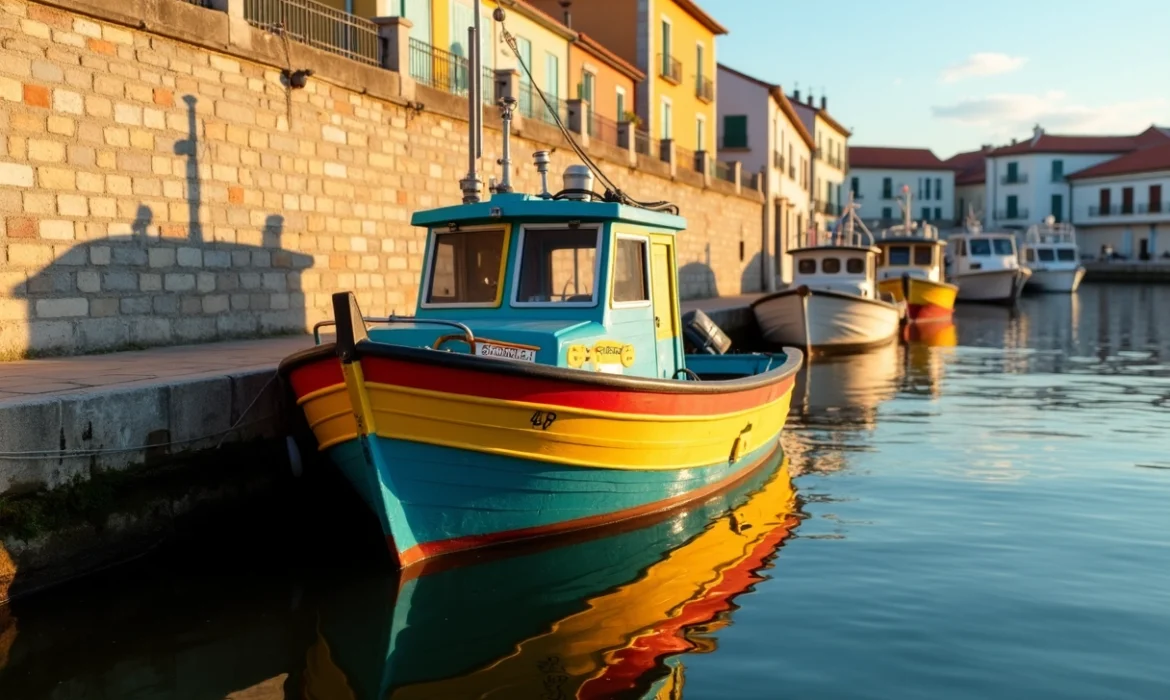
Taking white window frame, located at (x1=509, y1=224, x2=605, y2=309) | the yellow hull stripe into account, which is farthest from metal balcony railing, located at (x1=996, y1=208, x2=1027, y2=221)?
white window frame, located at (x1=509, y1=224, x2=605, y2=309)

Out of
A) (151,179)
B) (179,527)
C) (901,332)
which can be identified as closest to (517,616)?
(179,527)

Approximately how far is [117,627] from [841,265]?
19832 millimetres

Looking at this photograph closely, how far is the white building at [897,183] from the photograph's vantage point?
261 ft

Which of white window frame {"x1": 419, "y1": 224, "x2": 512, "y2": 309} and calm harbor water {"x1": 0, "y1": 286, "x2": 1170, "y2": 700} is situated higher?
white window frame {"x1": 419, "y1": 224, "x2": 512, "y2": 309}

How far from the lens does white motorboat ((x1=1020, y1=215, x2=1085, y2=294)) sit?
47.8 metres

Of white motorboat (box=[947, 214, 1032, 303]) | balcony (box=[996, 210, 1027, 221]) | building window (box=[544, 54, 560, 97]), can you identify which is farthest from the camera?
balcony (box=[996, 210, 1027, 221])

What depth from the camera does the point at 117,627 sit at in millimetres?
5863

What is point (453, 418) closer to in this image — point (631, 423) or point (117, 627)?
point (631, 423)

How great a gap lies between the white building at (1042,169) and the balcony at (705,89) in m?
45.2

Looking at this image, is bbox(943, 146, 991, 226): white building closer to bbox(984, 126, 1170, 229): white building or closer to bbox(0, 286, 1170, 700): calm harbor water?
bbox(984, 126, 1170, 229): white building

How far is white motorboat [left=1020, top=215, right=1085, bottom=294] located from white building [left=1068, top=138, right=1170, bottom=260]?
20404 millimetres

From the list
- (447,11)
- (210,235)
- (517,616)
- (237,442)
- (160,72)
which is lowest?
(517,616)

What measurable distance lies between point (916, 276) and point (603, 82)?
30.9 feet

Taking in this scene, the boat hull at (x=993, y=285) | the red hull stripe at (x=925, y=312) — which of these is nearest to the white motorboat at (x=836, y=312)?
the red hull stripe at (x=925, y=312)
